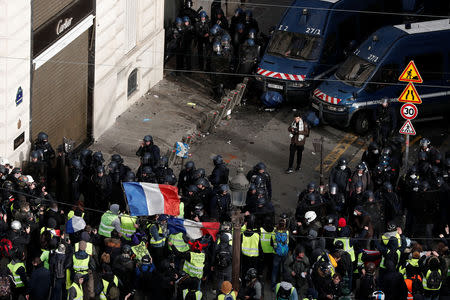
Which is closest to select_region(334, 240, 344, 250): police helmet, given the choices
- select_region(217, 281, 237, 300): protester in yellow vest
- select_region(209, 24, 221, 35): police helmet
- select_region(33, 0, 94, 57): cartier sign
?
select_region(217, 281, 237, 300): protester in yellow vest

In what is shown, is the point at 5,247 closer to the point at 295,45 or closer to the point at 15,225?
the point at 15,225

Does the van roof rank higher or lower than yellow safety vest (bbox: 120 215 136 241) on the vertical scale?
higher

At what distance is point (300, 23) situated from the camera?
100 feet

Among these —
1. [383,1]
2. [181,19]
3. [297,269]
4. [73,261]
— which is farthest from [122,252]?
[383,1]

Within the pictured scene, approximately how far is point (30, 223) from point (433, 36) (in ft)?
40.1

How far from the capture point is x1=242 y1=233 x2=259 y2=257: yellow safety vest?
70.4ft

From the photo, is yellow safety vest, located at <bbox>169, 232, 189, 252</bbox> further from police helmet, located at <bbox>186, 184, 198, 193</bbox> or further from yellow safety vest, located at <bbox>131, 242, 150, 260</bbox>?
police helmet, located at <bbox>186, 184, 198, 193</bbox>

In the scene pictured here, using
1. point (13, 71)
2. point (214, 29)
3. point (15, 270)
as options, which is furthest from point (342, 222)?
point (214, 29)

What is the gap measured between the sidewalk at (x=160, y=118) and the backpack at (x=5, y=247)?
6544 millimetres

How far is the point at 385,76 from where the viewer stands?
94.8 feet

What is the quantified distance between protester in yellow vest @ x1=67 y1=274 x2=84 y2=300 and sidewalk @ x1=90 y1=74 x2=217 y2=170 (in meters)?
7.36

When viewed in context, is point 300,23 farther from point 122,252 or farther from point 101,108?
point 122,252

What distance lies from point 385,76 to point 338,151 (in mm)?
2193

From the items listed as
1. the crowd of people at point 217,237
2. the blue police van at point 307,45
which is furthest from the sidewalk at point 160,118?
the crowd of people at point 217,237
